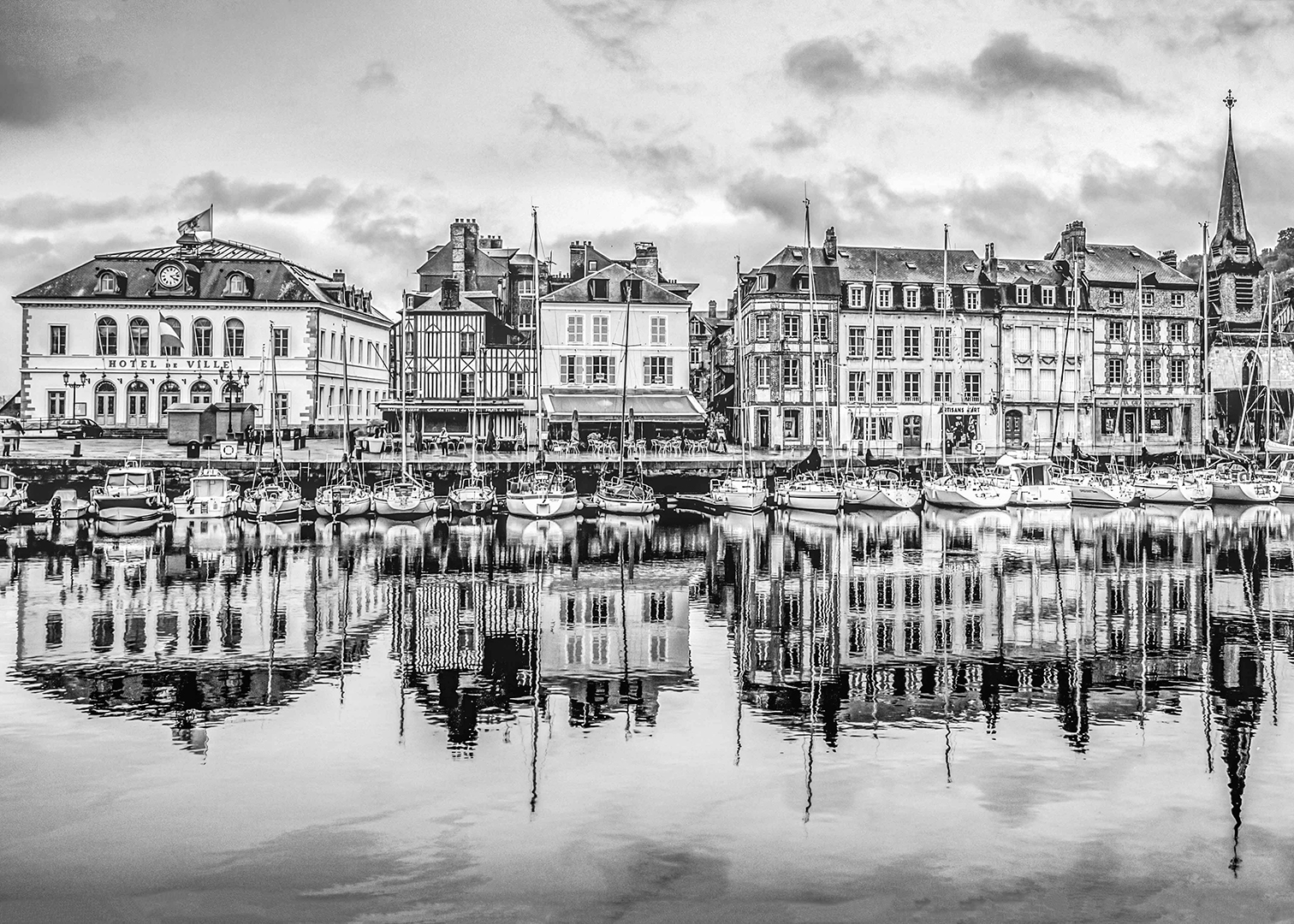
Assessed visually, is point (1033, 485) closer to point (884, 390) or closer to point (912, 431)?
point (912, 431)

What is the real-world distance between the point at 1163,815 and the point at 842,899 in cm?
404

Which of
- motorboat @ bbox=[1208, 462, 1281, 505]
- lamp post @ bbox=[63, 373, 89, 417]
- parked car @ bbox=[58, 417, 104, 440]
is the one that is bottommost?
motorboat @ bbox=[1208, 462, 1281, 505]

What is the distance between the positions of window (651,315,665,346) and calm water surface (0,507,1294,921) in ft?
127

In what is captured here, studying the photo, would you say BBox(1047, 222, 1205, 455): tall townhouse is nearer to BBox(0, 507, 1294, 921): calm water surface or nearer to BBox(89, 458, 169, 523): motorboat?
BBox(0, 507, 1294, 921): calm water surface

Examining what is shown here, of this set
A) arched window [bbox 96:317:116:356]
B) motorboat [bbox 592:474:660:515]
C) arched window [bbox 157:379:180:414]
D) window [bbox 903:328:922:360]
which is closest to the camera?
motorboat [bbox 592:474:660:515]

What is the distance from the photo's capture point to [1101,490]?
59.0 m

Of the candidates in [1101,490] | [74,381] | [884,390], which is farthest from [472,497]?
[1101,490]

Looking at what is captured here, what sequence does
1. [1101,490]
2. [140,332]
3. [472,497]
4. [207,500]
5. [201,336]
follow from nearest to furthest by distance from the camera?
1. [207,500]
2. [472,497]
3. [1101,490]
4. [140,332]
5. [201,336]

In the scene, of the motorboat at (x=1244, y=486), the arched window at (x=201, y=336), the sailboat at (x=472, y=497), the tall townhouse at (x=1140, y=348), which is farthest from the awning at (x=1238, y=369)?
the arched window at (x=201, y=336)

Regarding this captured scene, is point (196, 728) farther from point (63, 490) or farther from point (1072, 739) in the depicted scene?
point (63, 490)

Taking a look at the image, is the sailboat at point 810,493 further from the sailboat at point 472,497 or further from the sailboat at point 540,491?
the sailboat at point 472,497

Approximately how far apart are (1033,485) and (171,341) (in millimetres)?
41578

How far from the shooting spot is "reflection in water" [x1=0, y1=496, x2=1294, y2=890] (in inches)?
682

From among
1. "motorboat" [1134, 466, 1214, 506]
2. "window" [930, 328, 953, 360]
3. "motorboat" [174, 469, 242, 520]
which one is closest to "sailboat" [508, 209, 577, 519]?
"motorboat" [174, 469, 242, 520]
